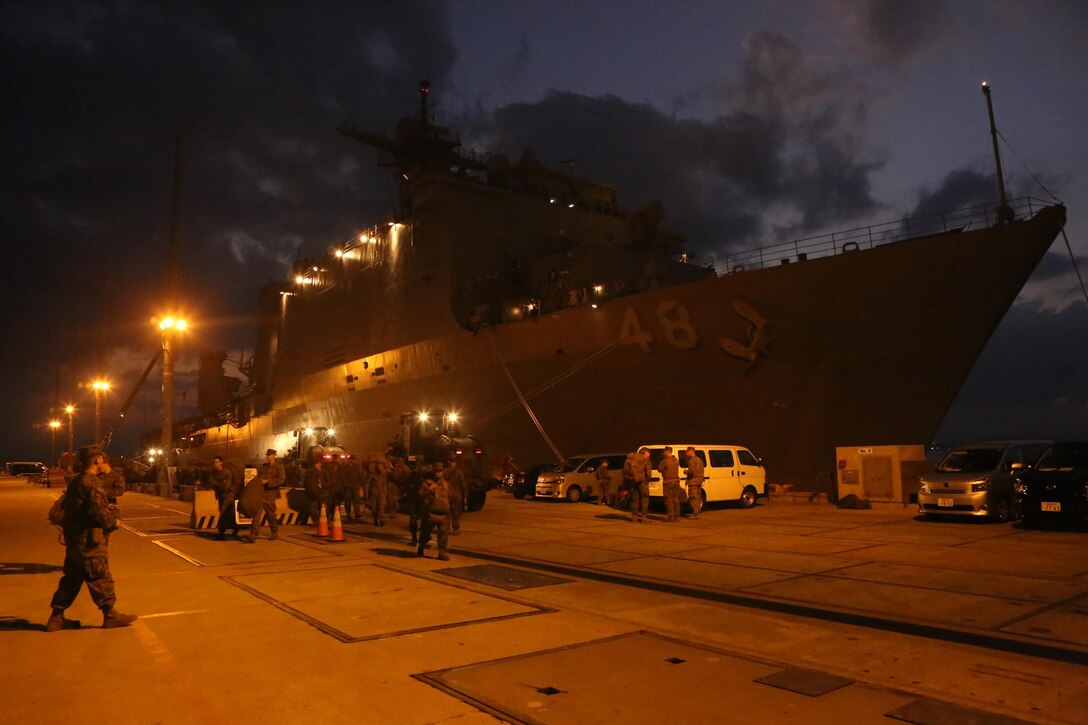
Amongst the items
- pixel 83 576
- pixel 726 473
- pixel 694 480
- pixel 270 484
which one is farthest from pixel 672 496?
pixel 83 576

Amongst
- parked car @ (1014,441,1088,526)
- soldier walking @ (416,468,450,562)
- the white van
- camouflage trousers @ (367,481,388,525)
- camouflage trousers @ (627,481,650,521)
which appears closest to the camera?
soldier walking @ (416,468,450,562)

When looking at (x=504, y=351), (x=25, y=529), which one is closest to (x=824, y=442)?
(x=504, y=351)

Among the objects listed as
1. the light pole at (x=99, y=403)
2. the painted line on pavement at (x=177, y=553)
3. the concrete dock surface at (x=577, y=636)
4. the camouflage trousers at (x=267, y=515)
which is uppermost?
the light pole at (x=99, y=403)

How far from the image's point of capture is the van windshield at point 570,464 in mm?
19719

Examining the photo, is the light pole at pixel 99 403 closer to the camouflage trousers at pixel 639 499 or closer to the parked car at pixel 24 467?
the parked car at pixel 24 467

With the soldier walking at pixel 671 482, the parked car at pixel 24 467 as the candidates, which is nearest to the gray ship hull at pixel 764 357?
the soldier walking at pixel 671 482

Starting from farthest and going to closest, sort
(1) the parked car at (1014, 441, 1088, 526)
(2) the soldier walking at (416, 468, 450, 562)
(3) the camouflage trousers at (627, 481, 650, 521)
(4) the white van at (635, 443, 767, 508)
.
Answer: (4) the white van at (635, 443, 767, 508) → (3) the camouflage trousers at (627, 481, 650, 521) → (1) the parked car at (1014, 441, 1088, 526) → (2) the soldier walking at (416, 468, 450, 562)

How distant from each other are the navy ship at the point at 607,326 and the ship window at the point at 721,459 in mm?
1686

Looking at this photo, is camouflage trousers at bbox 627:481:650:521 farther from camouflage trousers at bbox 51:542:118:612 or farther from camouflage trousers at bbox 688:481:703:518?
camouflage trousers at bbox 51:542:118:612

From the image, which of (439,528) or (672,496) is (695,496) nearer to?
(672,496)

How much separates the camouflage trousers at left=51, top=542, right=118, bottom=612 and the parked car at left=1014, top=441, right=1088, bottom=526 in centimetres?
1263

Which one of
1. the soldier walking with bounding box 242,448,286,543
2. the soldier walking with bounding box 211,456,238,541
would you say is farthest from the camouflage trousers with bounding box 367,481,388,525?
the soldier walking with bounding box 211,456,238,541

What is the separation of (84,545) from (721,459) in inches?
514

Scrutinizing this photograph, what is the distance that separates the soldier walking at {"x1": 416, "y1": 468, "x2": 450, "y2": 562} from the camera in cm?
978
